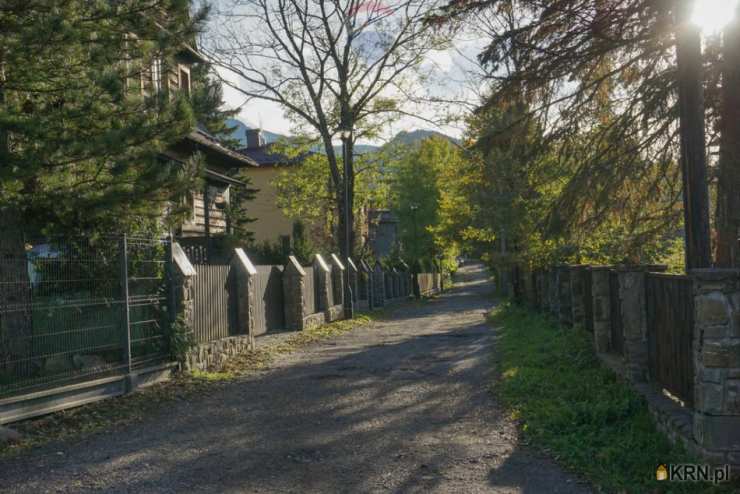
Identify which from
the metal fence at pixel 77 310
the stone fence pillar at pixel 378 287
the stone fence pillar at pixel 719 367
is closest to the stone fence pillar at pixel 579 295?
the stone fence pillar at pixel 719 367

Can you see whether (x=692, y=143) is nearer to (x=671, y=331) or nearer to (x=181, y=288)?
(x=671, y=331)

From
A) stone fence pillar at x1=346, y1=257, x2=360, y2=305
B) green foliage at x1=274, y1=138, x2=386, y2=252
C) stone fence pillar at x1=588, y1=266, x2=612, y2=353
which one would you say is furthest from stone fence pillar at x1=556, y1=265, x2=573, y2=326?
green foliage at x1=274, y1=138, x2=386, y2=252

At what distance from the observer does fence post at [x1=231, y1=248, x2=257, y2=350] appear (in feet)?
47.3

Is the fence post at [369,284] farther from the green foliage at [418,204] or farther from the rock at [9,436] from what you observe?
the rock at [9,436]

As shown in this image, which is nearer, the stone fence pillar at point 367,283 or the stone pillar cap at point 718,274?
the stone pillar cap at point 718,274

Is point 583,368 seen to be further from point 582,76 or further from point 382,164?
point 382,164

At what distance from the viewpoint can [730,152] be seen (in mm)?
10438

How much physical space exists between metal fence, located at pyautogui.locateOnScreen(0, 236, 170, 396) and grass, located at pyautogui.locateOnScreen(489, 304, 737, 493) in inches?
208

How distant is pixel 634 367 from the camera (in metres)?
7.68

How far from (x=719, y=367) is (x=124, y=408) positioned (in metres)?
6.81

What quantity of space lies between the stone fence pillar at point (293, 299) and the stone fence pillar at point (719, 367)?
46.8 feet

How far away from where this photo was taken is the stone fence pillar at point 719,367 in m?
5.07

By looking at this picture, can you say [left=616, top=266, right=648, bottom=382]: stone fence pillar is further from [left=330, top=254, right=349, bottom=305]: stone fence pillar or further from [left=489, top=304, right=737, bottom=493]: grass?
[left=330, top=254, right=349, bottom=305]: stone fence pillar

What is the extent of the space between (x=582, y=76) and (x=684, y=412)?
6.81m
